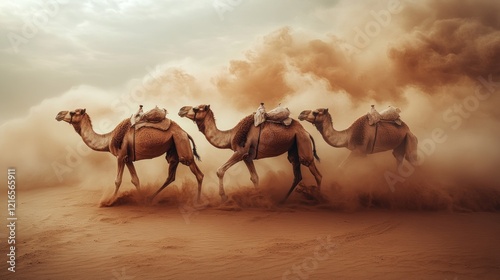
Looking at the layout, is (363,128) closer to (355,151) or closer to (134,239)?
(355,151)

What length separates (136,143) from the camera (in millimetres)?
8539

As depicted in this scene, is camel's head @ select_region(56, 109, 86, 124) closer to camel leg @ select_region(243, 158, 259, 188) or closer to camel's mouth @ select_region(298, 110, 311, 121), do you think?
camel leg @ select_region(243, 158, 259, 188)

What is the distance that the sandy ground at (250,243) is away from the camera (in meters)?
4.96

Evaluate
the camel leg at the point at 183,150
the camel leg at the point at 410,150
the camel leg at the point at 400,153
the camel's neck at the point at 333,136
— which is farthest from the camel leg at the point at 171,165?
the camel leg at the point at 410,150

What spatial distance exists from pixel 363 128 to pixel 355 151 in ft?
1.97

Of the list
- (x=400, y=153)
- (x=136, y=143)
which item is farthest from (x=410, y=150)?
(x=136, y=143)

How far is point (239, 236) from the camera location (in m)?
6.47

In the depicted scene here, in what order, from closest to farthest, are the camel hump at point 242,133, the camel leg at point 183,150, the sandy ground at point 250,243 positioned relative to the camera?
1. the sandy ground at point 250,243
2. the camel leg at point 183,150
3. the camel hump at point 242,133

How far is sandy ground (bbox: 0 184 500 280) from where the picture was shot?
4965 mm

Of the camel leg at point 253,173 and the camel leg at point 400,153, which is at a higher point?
the camel leg at point 400,153

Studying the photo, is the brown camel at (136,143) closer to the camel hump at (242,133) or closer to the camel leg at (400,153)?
the camel hump at (242,133)

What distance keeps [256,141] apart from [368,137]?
274cm

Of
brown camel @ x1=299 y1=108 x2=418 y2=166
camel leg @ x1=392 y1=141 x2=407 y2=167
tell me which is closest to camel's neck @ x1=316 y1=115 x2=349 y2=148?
brown camel @ x1=299 y1=108 x2=418 y2=166

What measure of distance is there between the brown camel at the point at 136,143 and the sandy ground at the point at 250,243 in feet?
3.13
